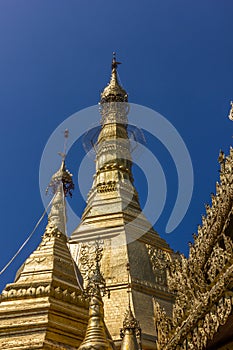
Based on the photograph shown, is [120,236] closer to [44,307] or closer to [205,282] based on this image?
[44,307]

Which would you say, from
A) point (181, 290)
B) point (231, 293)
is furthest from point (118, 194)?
point (231, 293)

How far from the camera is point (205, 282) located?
6199 millimetres

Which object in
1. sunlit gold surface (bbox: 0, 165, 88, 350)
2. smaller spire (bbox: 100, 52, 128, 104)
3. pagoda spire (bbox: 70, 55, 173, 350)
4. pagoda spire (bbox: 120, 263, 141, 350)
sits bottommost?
pagoda spire (bbox: 120, 263, 141, 350)

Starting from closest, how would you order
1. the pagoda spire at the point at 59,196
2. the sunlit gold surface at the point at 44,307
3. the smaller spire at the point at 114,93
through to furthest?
the sunlit gold surface at the point at 44,307 → the pagoda spire at the point at 59,196 → the smaller spire at the point at 114,93

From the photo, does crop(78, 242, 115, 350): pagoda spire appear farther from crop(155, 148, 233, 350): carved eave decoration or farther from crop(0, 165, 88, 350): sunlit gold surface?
crop(0, 165, 88, 350): sunlit gold surface

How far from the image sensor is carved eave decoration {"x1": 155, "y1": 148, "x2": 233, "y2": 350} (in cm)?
558

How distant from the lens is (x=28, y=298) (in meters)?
10.2

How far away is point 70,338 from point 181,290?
345 centimetres

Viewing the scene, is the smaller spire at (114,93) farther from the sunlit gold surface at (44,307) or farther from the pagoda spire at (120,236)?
A: the sunlit gold surface at (44,307)

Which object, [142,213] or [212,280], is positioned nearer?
[212,280]

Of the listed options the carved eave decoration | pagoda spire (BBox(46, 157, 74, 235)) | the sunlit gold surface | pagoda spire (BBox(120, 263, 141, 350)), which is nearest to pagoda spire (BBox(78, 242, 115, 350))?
pagoda spire (BBox(120, 263, 141, 350))

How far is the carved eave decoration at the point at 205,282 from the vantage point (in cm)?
558

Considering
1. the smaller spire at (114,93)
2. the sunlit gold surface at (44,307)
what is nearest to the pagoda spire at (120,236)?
the smaller spire at (114,93)

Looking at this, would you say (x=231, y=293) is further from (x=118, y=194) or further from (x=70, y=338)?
(x=118, y=194)
